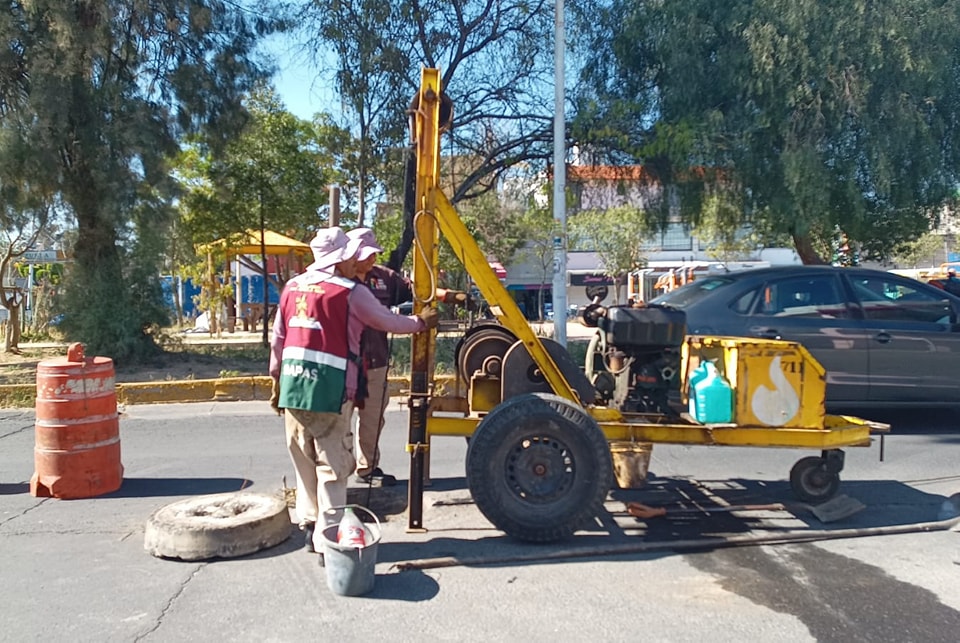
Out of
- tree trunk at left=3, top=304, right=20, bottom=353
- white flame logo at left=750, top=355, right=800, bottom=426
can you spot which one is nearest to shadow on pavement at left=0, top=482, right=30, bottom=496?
white flame logo at left=750, top=355, right=800, bottom=426

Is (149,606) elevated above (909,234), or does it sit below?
below

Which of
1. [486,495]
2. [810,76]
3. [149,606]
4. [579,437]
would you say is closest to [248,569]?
[149,606]

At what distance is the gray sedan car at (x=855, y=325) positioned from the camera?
7.70 meters

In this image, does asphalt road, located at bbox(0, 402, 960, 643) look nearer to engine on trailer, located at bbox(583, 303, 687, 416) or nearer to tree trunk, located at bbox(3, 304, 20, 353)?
engine on trailer, located at bbox(583, 303, 687, 416)

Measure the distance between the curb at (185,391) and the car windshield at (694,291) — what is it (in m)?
3.32

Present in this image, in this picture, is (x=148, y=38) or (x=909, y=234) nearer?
(x=148, y=38)

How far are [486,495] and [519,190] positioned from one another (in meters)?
10.5

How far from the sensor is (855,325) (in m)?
7.75

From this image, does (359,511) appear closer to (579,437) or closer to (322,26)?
(579,437)

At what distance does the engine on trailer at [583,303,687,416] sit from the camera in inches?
214

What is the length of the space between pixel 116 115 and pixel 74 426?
788cm

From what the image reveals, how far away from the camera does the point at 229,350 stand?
49.9 ft

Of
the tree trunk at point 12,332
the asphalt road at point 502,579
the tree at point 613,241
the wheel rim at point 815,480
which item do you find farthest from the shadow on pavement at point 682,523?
the tree at point 613,241

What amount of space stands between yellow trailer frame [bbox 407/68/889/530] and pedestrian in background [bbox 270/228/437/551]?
1.12 ft
